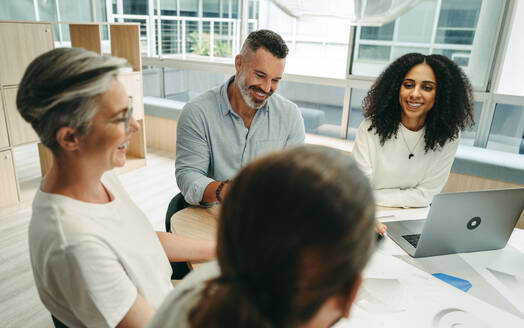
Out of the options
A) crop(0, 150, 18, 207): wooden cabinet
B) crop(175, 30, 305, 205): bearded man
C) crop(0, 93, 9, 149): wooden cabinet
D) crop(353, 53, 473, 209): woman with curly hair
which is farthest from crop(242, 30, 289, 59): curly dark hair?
crop(0, 150, 18, 207): wooden cabinet

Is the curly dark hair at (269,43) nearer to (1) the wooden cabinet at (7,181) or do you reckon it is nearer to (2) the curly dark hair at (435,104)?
(2) the curly dark hair at (435,104)

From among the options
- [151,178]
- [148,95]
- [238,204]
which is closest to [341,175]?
[238,204]

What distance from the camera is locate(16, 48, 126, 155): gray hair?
74 cm

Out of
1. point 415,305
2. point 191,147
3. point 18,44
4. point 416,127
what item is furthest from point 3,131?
point 415,305

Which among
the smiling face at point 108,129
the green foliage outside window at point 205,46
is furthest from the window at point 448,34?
the smiling face at point 108,129

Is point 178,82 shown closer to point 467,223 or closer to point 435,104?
point 435,104

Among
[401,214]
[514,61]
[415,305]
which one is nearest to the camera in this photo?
[415,305]

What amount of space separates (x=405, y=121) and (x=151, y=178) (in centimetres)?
257

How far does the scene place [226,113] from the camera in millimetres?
1715

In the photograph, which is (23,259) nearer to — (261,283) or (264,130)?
(264,130)

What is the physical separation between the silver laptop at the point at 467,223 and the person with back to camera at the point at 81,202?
33.4 inches

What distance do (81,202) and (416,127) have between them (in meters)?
1.66

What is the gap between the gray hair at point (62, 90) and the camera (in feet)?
2.42

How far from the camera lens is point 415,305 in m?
0.94
